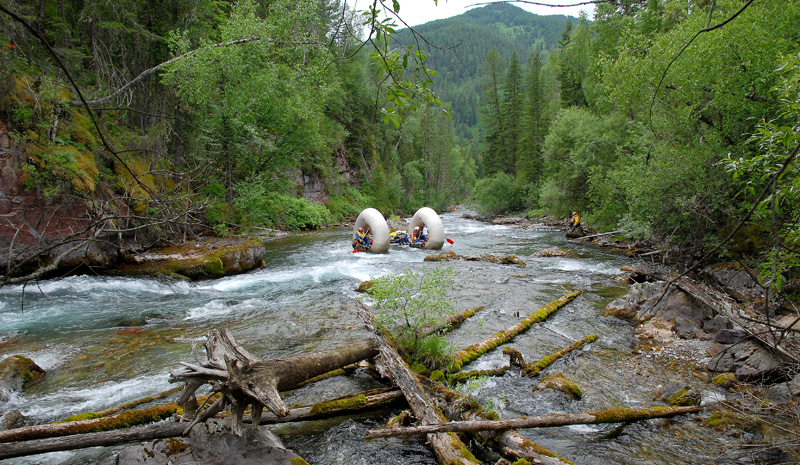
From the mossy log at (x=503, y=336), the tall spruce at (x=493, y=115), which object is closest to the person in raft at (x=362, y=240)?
the mossy log at (x=503, y=336)

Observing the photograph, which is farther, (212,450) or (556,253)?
(556,253)

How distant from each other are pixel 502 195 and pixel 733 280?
28.0 meters

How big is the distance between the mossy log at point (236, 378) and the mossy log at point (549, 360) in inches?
129

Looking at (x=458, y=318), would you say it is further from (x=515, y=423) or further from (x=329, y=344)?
(x=515, y=423)

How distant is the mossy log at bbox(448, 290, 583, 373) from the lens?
563 cm

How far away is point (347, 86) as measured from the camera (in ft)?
123

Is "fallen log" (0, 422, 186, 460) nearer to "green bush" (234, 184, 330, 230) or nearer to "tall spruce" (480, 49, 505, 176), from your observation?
"green bush" (234, 184, 330, 230)

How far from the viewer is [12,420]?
13.4ft

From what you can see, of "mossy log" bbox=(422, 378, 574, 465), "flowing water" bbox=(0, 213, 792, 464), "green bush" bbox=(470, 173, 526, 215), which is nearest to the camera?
"mossy log" bbox=(422, 378, 574, 465)

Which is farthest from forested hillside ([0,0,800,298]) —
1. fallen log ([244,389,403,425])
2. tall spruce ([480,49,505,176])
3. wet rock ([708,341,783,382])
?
tall spruce ([480,49,505,176])

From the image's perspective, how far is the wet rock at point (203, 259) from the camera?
409 inches

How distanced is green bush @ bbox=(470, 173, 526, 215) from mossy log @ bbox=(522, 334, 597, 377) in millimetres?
31159

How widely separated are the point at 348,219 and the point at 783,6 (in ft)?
86.3

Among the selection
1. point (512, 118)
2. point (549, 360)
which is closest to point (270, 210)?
point (549, 360)
